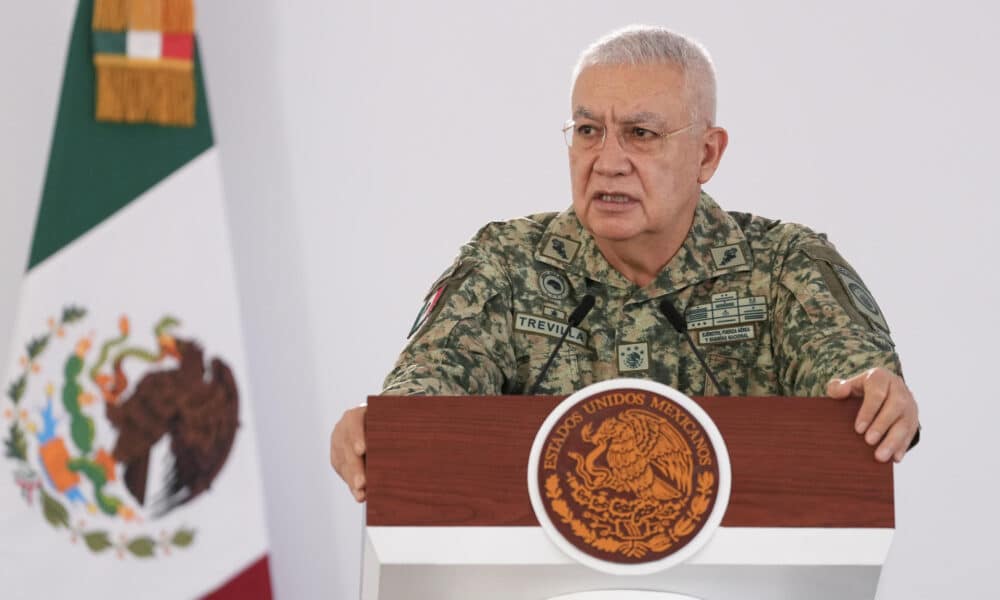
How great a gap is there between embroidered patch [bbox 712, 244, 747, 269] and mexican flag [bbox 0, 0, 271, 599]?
4.91 feet

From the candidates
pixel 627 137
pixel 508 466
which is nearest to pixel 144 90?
pixel 627 137

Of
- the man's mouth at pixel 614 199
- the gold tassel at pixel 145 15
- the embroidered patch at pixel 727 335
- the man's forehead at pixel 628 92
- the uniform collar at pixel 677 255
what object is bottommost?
the embroidered patch at pixel 727 335

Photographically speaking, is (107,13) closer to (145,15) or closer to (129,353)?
(145,15)

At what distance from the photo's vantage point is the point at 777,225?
2594mm

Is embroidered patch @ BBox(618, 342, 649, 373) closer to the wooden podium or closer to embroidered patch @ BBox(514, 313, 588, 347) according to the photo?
embroidered patch @ BBox(514, 313, 588, 347)

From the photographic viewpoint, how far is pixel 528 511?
1.60 m

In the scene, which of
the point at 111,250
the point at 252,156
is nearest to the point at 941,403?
the point at 252,156

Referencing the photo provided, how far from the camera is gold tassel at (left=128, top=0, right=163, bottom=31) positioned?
3301 mm

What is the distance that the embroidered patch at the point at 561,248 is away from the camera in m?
2.56

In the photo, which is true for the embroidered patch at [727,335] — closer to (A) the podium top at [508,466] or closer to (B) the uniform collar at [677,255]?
(B) the uniform collar at [677,255]

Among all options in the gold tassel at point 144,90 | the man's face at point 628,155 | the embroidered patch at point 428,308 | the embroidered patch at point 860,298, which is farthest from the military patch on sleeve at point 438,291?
the gold tassel at point 144,90

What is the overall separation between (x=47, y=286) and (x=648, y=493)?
2.28 meters

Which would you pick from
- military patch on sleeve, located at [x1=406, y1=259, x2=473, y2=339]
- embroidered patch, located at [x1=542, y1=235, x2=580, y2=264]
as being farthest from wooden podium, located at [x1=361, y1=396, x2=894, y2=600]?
embroidered patch, located at [x1=542, y1=235, x2=580, y2=264]

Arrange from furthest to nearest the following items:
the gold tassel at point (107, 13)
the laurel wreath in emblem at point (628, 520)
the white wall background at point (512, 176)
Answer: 1. the white wall background at point (512, 176)
2. the gold tassel at point (107, 13)
3. the laurel wreath in emblem at point (628, 520)
